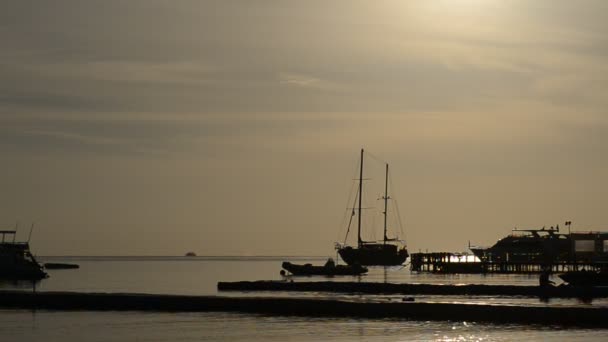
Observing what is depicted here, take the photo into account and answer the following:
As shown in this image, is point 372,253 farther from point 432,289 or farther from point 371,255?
point 432,289

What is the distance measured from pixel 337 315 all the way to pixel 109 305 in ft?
47.7

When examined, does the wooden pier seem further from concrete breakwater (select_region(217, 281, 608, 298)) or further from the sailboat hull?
concrete breakwater (select_region(217, 281, 608, 298))

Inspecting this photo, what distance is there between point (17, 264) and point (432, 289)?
191 ft

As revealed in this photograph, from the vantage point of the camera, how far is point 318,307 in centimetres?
6028

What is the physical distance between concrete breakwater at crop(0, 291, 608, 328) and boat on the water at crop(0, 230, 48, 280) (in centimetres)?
5257

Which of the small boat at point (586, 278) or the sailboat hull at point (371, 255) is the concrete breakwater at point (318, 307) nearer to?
the small boat at point (586, 278)

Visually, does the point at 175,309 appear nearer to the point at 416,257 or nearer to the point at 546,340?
the point at 546,340

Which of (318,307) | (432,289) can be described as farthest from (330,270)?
(318,307)

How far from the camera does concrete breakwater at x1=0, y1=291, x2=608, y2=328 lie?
181 feet

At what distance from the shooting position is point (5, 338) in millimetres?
47812

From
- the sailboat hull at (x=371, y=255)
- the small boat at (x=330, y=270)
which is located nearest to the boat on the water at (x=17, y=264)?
the small boat at (x=330, y=270)

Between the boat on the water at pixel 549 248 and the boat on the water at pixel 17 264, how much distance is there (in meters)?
69.9

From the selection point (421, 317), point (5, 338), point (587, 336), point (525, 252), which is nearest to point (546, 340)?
point (587, 336)

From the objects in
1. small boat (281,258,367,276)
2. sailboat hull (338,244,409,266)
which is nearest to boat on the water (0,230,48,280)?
small boat (281,258,367,276)
